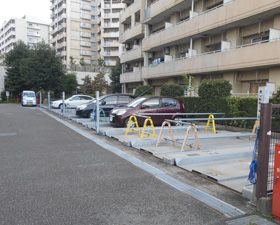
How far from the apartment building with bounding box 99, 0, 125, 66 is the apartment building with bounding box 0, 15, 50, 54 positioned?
28.4 m

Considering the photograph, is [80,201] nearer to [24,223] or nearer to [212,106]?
[24,223]

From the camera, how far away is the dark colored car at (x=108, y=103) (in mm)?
13775

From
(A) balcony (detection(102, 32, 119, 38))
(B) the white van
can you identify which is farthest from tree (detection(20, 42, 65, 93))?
(A) balcony (detection(102, 32, 119, 38))

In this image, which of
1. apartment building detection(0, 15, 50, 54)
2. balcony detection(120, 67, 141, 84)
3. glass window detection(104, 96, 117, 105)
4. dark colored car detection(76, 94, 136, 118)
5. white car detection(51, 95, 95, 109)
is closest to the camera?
dark colored car detection(76, 94, 136, 118)

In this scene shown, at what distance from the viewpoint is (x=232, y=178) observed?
14.9ft

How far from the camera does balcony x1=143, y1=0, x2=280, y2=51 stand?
14114 mm

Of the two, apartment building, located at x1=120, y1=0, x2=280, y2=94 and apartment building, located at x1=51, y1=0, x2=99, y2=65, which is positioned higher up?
apartment building, located at x1=51, y1=0, x2=99, y2=65

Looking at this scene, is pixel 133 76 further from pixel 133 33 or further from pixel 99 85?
pixel 99 85

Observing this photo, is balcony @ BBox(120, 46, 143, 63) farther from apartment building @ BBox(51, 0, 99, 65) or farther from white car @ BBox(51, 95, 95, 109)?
apartment building @ BBox(51, 0, 99, 65)

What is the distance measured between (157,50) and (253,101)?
17107 mm

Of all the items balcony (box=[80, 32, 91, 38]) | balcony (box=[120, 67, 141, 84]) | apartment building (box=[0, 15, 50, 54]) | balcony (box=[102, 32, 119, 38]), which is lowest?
balcony (box=[120, 67, 141, 84])

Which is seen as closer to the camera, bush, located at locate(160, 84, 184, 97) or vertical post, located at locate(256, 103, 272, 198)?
vertical post, located at locate(256, 103, 272, 198)

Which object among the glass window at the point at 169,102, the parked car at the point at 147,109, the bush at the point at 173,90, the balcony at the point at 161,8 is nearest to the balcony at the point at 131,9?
the balcony at the point at 161,8

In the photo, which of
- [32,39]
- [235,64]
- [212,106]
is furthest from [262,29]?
[32,39]
